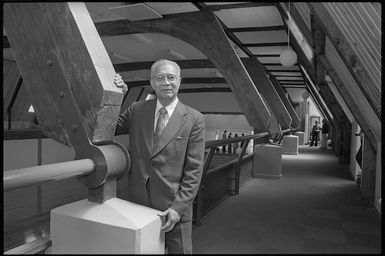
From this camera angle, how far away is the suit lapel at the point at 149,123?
5.15 feet

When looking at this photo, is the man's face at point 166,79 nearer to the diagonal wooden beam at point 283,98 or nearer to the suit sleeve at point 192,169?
the suit sleeve at point 192,169

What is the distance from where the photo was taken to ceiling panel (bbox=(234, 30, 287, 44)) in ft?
22.5

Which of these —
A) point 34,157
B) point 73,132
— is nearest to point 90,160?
point 73,132

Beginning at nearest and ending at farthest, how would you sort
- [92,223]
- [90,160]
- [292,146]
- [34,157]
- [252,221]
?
1. [92,223]
2. [90,160]
3. [252,221]
4. [34,157]
5. [292,146]

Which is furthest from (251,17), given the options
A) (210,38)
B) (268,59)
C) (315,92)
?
(315,92)

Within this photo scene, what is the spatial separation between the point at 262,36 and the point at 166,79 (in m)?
6.17

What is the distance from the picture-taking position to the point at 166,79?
1541 mm

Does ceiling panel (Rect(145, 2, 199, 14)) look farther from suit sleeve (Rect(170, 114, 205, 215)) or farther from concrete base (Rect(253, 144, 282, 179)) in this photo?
suit sleeve (Rect(170, 114, 205, 215))

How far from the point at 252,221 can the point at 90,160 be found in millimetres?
2519

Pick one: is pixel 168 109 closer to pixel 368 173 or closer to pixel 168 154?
pixel 168 154

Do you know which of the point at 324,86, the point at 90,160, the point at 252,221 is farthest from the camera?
the point at 324,86

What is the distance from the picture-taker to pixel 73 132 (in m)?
1.50

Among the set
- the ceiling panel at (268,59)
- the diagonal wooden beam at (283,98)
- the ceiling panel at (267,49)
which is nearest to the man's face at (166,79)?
the ceiling panel at (267,49)

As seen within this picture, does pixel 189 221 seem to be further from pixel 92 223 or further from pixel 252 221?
pixel 252 221
